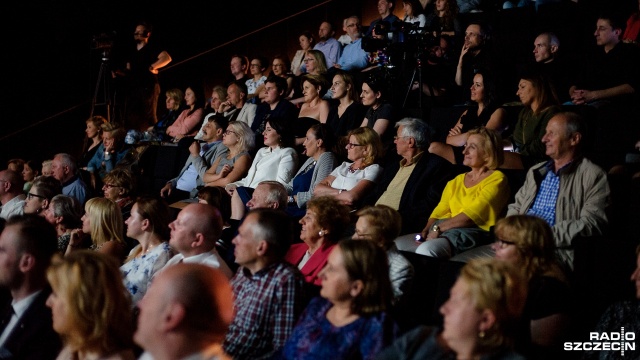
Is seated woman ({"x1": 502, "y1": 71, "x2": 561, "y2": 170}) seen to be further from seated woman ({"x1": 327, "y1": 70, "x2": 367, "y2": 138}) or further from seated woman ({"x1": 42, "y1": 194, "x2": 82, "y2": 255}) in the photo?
seated woman ({"x1": 42, "y1": 194, "x2": 82, "y2": 255})

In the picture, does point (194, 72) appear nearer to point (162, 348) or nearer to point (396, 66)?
point (396, 66)

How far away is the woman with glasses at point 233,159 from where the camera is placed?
6.36m

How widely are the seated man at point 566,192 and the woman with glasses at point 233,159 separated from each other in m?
2.71

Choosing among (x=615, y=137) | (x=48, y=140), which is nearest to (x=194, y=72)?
(x=48, y=140)

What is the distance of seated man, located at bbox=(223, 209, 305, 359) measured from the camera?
2.97 m

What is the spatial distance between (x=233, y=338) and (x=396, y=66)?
13.2ft

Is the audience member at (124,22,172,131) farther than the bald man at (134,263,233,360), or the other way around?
the audience member at (124,22,172,131)

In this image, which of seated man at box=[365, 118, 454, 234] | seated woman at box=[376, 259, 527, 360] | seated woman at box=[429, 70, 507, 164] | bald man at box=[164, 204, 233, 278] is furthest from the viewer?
seated woman at box=[429, 70, 507, 164]

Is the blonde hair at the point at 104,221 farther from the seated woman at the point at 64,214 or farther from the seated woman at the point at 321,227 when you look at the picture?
the seated woman at the point at 321,227

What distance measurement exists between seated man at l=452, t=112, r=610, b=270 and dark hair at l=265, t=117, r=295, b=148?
91.5 inches

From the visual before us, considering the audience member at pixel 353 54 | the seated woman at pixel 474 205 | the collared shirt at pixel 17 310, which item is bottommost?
the seated woman at pixel 474 205

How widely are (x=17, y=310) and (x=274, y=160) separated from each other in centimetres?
327

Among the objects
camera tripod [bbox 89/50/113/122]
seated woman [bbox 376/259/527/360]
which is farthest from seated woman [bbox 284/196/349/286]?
camera tripod [bbox 89/50/113/122]

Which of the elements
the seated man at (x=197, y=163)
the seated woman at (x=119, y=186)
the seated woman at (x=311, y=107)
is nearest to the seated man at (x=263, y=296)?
the seated woman at (x=119, y=186)
